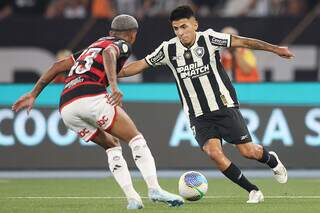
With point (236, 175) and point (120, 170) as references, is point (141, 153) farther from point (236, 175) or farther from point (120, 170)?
point (236, 175)

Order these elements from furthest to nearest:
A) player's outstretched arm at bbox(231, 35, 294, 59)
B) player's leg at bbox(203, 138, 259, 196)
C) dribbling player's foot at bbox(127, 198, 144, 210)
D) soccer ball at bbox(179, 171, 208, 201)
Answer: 1. soccer ball at bbox(179, 171, 208, 201)
2. player's leg at bbox(203, 138, 259, 196)
3. player's outstretched arm at bbox(231, 35, 294, 59)
4. dribbling player's foot at bbox(127, 198, 144, 210)

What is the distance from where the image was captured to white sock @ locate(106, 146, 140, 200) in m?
10.2

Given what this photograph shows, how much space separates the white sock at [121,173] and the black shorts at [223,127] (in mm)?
1204

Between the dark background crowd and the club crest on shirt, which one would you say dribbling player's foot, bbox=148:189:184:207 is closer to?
the club crest on shirt

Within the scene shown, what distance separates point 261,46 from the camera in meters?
10.9

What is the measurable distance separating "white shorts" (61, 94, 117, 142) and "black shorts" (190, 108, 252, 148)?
51.8 inches

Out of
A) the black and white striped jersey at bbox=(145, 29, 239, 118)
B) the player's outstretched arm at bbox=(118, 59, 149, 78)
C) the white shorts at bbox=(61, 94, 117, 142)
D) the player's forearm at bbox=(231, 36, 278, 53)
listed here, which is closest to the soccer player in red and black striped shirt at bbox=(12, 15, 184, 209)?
the white shorts at bbox=(61, 94, 117, 142)

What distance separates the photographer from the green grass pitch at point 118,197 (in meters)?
10.3

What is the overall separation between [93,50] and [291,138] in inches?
253

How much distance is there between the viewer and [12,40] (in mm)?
19203

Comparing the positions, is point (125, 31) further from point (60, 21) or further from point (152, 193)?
point (60, 21)

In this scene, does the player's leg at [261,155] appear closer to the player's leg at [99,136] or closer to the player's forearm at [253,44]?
the player's forearm at [253,44]

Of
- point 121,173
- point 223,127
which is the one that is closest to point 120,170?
point 121,173

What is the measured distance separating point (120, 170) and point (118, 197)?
1.65 metres
